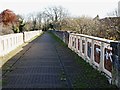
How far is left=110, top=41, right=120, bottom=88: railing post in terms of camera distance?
8078 mm

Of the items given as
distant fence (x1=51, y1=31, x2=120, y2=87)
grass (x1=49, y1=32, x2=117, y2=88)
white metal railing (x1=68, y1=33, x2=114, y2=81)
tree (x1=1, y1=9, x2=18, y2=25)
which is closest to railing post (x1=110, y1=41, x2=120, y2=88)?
distant fence (x1=51, y1=31, x2=120, y2=87)

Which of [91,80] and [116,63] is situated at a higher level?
[116,63]

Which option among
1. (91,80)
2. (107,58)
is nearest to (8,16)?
(107,58)

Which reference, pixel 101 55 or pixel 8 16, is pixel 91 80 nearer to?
pixel 101 55

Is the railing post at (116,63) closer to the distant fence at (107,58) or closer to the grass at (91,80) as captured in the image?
the distant fence at (107,58)

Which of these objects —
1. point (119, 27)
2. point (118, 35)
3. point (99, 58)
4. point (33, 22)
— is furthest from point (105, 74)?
point (33, 22)

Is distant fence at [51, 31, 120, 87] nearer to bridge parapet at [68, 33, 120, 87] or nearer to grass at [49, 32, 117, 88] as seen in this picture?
bridge parapet at [68, 33, 120, 87]

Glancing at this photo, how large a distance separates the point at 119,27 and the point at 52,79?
1419cm

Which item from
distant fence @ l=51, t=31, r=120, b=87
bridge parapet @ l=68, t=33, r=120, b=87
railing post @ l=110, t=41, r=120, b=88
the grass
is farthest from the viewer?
bridge parapet @ l=68, t=33, r=120, b=87

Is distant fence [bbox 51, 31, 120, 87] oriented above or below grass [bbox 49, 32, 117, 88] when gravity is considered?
above

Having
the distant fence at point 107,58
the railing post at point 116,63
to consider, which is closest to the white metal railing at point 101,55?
the distant fence at point 107,58

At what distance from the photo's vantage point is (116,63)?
8.28 meters

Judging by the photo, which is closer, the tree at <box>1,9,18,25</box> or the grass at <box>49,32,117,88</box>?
the grass at <box>49,32,117,88</box>

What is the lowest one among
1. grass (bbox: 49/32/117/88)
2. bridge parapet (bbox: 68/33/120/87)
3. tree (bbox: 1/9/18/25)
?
grass (bbox: 49/32/117/88)
